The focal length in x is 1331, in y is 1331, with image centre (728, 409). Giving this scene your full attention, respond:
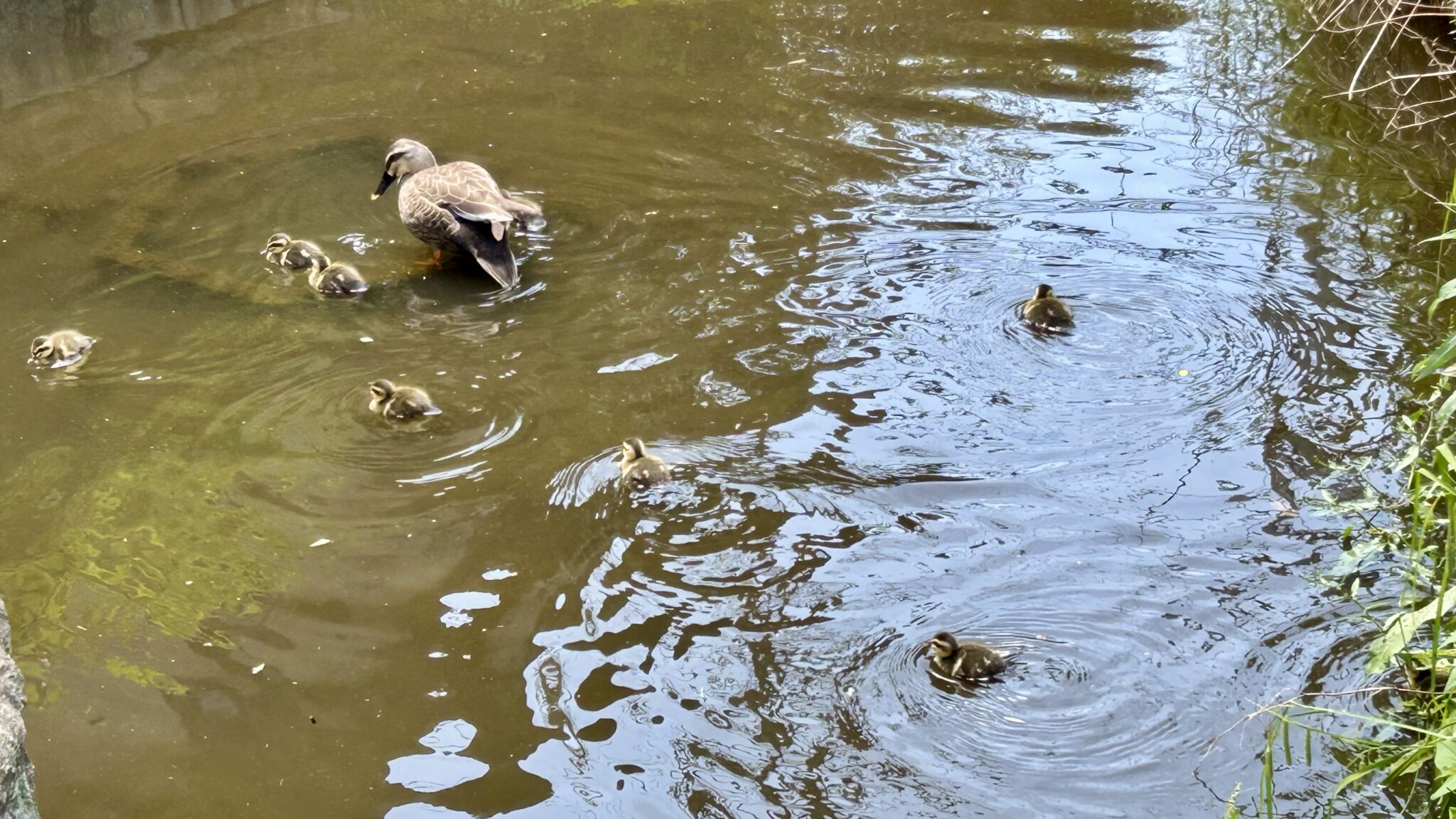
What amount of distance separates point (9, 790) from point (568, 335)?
363 cm

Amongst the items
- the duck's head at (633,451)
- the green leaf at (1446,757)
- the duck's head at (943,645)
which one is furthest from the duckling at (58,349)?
the green leaf at (1446,757)

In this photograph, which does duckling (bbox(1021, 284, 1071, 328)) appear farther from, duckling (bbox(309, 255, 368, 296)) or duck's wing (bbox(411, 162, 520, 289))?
duckling (bbox(309, 255, 368, 296))

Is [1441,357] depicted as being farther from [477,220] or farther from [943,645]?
[477,220]

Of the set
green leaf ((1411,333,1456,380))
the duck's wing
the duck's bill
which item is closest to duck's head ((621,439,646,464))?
the duck's wing

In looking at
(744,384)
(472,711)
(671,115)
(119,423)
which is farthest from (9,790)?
(671,115)

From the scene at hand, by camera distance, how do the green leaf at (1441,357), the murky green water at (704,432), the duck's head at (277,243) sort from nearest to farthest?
the green leaf at (1441,357) < the murky green water at (704,432) < the duck's head at (277,243)

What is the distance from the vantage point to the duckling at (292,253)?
288 inches

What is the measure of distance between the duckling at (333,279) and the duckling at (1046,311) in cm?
356

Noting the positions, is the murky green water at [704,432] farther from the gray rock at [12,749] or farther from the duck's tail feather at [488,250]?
the gray rock at [12,749]

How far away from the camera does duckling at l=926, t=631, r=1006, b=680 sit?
4.33 m

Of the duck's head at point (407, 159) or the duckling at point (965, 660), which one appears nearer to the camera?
the duckling at point (965, 660)

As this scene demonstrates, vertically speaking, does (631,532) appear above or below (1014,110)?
below

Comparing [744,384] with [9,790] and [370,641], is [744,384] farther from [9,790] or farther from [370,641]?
[9,790]

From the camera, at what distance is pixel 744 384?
20.2 feet
